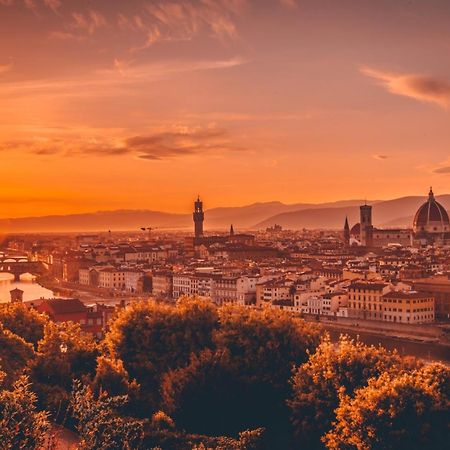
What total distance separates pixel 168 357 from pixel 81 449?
1001 cm

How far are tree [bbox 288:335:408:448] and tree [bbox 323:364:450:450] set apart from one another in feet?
2.86

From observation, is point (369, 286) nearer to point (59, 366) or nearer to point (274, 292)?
point (274, 292)

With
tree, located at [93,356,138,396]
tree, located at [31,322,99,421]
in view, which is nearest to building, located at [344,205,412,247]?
tree, located at [31,322,99,421]

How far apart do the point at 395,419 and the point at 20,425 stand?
6.02m

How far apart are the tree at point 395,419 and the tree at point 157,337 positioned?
551cm

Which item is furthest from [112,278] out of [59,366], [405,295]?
[59,366]

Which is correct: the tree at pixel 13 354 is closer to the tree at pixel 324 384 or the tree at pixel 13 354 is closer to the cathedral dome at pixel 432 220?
the tree at pixel 324 384

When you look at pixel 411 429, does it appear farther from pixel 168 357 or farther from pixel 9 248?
pixel 9 248

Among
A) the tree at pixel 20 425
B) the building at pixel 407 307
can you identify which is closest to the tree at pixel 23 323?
the tree at pixel 20 425

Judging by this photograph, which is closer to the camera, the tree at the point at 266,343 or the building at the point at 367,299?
the tree at the point at 266,343

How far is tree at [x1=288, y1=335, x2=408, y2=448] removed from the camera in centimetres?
1448

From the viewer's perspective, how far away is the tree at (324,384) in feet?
47.5

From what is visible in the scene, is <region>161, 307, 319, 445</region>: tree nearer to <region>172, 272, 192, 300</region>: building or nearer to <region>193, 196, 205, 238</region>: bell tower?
<region>172, 272, 192, 300</region>: building

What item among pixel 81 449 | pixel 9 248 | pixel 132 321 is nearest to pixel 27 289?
pixel 132 321
